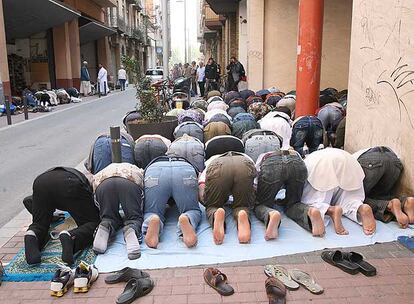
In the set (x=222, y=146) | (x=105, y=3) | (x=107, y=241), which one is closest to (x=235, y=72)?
(x=222, y=146)

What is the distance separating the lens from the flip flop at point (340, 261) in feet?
12.4

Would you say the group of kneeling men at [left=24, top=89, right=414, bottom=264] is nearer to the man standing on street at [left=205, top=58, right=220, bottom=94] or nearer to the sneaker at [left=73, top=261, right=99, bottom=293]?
the sneaker at [left=73, top=261, right=99, bottom=293]

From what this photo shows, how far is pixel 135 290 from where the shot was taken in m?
3.47

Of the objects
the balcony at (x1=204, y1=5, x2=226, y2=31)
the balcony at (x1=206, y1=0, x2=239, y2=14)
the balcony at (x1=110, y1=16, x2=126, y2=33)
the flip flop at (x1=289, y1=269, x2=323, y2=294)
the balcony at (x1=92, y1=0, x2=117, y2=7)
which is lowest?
the flip flop at (x1=289, y1=269, x2=323, y2=294)

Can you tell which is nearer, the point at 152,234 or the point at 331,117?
the point at 152,234

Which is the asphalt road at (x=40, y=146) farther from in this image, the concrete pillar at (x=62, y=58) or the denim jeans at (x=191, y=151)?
the concrete pillar at (x=62, y=58)

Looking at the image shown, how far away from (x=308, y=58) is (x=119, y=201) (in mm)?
6108

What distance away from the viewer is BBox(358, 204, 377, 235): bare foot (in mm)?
4520

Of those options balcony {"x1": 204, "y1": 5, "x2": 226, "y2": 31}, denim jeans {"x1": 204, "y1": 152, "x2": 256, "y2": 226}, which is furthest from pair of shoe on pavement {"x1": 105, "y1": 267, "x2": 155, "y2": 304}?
balcony {"x1": 204, "y1": 5, "x2": 226, "y2": 31}

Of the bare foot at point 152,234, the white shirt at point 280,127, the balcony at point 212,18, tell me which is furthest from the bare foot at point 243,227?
the balcony at point 212,18

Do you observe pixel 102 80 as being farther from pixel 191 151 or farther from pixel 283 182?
pixel 283 182

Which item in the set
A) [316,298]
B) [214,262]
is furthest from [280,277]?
[214,262]

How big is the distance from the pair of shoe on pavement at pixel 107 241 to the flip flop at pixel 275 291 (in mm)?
1283

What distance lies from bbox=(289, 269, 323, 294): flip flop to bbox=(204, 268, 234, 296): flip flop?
561 millimetres
